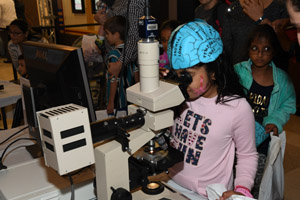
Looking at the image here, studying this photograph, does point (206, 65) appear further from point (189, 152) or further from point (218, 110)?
point (189, 152)

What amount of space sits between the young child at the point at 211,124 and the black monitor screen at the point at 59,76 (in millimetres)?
304

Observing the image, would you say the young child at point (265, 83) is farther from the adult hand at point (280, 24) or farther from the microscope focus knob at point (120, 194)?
the microscope focus knob at point (120, 194)

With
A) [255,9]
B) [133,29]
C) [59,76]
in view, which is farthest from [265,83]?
[59,76]

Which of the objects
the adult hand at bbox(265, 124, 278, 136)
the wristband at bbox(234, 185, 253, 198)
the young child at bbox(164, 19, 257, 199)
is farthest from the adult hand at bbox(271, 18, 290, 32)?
the wristband at bbox(234, 185, 253, 198)

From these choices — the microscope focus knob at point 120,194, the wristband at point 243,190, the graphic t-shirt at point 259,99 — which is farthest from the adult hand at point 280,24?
the microscope focus knob at point 120,194

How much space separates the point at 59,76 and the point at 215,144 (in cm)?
60

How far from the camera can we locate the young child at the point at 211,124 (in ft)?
3.30

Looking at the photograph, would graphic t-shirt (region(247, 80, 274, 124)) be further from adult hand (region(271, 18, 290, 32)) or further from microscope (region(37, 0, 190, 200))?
microscope (region(37, 0, 190, 200))

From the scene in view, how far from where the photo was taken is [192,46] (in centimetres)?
97

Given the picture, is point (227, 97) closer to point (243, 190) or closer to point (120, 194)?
point (243, 190)

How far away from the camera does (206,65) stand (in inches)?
41.4

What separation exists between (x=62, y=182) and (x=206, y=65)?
24.3 inches

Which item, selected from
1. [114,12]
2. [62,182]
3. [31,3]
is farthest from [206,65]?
[31,3]

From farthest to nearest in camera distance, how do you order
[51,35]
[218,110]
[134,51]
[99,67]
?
[51,35]
[99,67]
[134,51]
[218,110]
